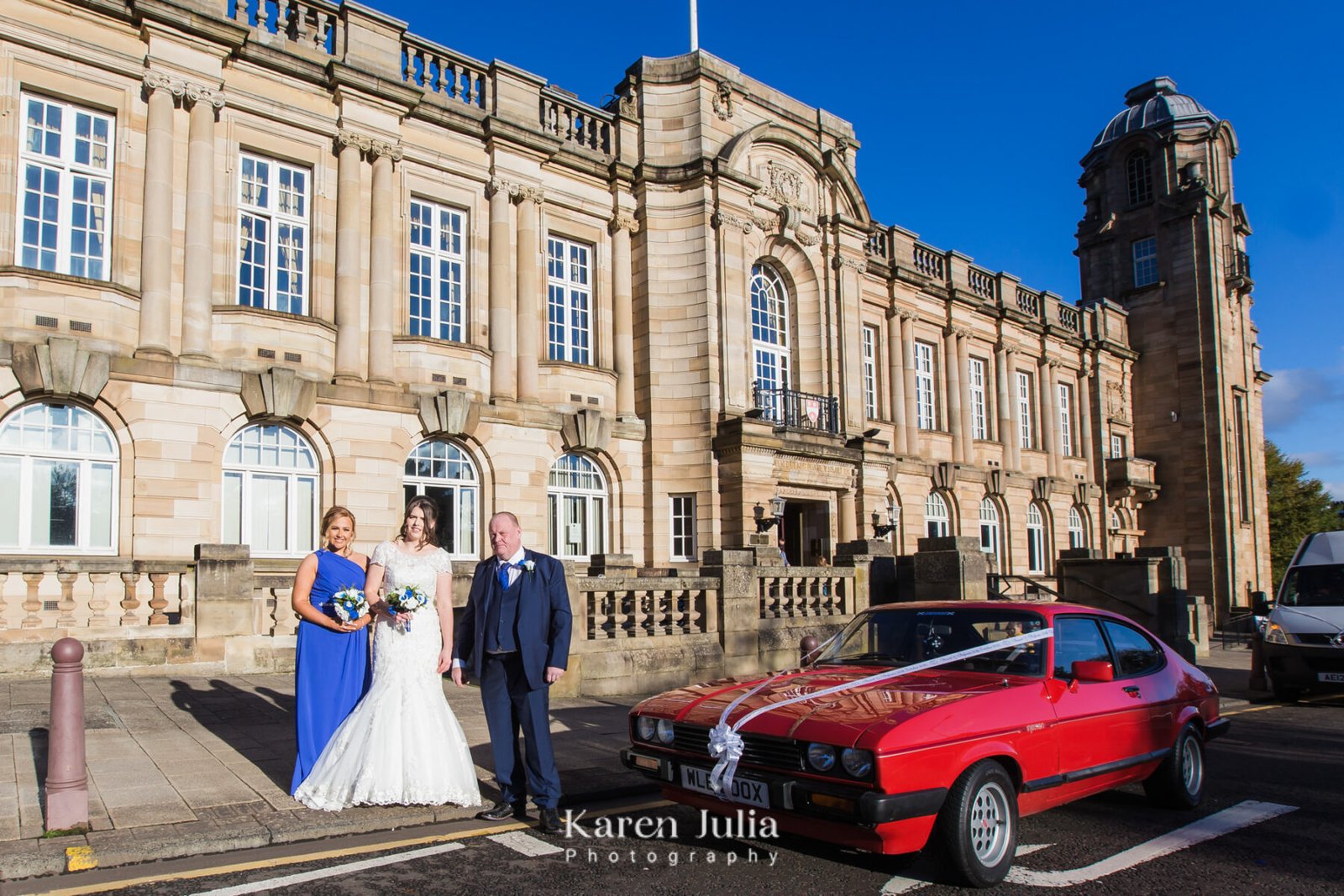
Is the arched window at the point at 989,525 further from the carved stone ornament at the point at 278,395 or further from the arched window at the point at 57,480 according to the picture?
the arched window at the point at 57,480

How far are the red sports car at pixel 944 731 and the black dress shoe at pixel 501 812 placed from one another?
1.00 m

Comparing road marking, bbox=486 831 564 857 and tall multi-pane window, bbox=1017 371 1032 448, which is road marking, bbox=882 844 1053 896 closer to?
road marking, bbox=486 831 564 857

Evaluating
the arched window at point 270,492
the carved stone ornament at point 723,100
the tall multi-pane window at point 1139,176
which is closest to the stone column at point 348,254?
the arched window at point 270,492

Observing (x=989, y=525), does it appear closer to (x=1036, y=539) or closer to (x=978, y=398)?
(x=1036, y=539)

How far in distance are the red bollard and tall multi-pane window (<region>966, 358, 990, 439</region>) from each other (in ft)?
94.4

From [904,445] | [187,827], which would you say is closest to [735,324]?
[904,445]

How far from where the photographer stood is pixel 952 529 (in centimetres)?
2958

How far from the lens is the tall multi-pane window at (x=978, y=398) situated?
31.6 meters

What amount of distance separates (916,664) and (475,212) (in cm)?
1559

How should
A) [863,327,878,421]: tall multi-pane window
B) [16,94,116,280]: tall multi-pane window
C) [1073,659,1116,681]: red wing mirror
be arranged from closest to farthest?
[1073,659,1116,681]: red wing mirror → [16,94,116,280]: tall multi-pane window → [863,327,878,421]: tall multi-pane window

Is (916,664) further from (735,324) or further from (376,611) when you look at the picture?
(735,324)

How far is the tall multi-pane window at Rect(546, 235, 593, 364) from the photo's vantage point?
20812 millimetres

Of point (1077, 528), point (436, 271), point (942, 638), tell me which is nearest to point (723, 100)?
point (436, 271)

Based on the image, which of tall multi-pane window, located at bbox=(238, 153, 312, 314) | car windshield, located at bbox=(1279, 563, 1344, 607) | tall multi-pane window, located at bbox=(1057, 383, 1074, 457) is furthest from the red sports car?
tall multi-pane window, located at bbox=(1057, 383, 1074, 457)
